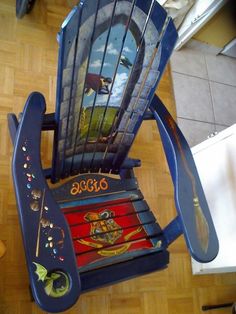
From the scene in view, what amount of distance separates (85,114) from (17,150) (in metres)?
0.25

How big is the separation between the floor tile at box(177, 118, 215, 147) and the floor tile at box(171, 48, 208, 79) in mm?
308

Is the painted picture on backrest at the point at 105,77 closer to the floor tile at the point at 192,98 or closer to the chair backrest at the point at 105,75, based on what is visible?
the chair backrest at the point at 105,75

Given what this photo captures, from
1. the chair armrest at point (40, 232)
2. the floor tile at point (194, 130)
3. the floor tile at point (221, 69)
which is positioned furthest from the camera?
the floor tile at point (221, 69)

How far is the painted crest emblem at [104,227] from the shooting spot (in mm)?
937

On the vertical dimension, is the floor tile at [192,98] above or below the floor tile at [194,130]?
above

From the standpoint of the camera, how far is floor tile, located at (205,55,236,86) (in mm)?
1865

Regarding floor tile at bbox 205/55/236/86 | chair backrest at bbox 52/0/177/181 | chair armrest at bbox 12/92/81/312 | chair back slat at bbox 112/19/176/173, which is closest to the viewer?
chair armrest at bbox 12/92/81/312

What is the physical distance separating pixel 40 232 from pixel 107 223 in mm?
322

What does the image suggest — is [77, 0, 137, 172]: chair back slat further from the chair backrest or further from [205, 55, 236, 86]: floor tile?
[205, 55, 236, 86]: floor tile

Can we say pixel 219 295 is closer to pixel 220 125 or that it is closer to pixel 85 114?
pixel 220 125

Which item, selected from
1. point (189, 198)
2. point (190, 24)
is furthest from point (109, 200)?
point (190, 24)

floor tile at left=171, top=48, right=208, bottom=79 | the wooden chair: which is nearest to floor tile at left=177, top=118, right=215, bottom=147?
floor tile at left=171, top=48, right=208, bottom=79

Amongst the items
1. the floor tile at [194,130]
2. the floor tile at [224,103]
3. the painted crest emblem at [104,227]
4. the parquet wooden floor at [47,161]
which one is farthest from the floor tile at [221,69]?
the painted crest emblem at [104,227]

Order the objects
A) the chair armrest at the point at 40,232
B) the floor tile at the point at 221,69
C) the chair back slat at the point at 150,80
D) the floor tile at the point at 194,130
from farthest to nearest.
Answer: the floor tile at the point at 221,69, the floor tile at the point at 194,130, the chair back slat at the point at 150,80, the chair armrest at the point at 40,232
